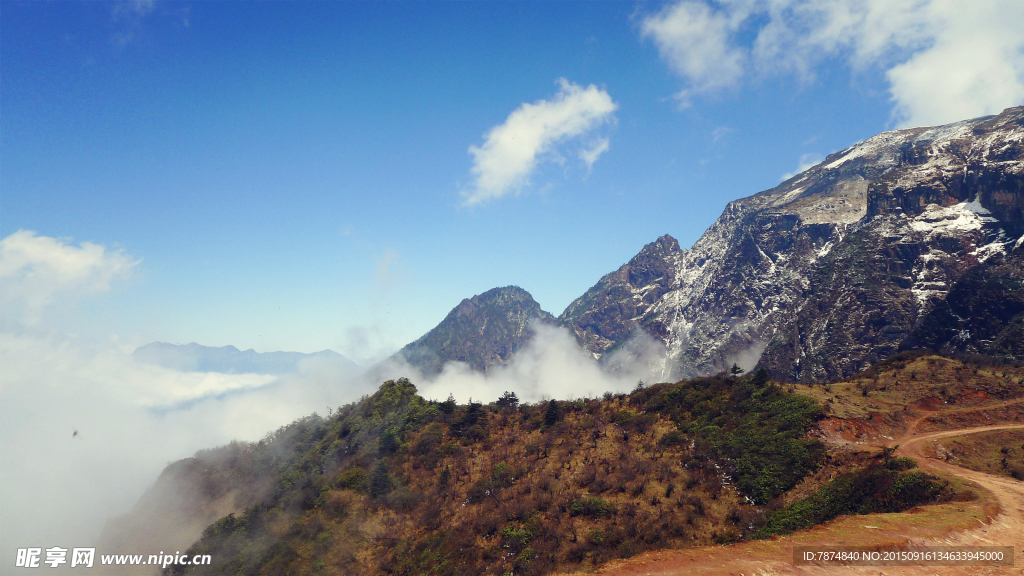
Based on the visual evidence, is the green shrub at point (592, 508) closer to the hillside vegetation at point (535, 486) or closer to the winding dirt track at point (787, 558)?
the hillside vegetation at point (535, 486)

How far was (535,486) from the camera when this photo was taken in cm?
4759

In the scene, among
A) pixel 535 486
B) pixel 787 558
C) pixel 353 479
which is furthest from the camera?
pixel 353 479

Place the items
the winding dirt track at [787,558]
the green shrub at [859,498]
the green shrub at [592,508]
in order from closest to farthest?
1. the winding dirt track at [787,558]
2. the green shrub at [859,498]
3. the green shrub at [592,508]

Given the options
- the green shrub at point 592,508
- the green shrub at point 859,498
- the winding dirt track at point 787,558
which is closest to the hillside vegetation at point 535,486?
the green shrub at point 592,508

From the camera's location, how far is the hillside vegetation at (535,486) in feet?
118

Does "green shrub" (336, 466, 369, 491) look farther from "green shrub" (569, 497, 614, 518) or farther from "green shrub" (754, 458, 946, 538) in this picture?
"green shrub" (754, 458, 946, 538)

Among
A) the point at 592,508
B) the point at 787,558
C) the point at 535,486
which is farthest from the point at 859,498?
the point at 535,486

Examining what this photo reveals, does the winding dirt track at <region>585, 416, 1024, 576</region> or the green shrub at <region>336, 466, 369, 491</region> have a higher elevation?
the green shrub at <region>336, 466, 369, 491</region>

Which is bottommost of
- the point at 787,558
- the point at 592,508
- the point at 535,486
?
the point at 787,558

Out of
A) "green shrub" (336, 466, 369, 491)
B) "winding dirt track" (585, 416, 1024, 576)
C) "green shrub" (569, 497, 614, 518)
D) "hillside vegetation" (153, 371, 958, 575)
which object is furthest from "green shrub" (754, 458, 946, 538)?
"green shrub" (336, 466, 369, 491)

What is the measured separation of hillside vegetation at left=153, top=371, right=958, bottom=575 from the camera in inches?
1419

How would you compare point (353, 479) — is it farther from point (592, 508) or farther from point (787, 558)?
point (787, 558)

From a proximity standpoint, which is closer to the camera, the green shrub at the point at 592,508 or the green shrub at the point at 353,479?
the green shrub at the point at 592,508

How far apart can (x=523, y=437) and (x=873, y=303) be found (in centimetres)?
18842
